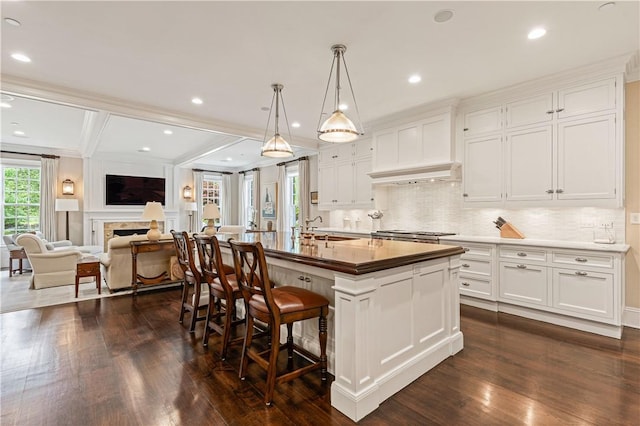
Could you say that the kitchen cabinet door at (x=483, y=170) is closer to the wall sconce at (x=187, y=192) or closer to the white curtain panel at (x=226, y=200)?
the white curtain panel at (x=226, y=200)

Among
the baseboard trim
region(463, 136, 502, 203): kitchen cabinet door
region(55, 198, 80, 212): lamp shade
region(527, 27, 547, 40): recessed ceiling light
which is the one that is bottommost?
the baseboard trim

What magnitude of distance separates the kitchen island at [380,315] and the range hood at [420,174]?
7.13 ft

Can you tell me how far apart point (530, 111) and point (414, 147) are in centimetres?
152

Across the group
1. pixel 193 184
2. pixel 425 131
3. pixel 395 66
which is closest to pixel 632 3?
pixel 395 66

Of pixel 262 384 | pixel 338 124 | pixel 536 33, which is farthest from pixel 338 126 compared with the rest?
pixel 262 384

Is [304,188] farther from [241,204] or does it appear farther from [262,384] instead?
[262,384]

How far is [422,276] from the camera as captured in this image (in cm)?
233

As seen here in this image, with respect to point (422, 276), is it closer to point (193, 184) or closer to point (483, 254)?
point (483, 254)

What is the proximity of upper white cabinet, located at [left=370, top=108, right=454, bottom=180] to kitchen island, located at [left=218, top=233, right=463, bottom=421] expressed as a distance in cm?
235

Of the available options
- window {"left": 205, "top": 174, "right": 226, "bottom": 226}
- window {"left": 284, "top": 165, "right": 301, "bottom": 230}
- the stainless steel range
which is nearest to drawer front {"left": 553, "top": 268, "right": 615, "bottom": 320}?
the stainless steel range

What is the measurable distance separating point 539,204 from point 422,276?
240cm

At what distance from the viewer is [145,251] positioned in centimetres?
481

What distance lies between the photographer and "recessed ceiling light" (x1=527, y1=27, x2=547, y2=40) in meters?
2.67

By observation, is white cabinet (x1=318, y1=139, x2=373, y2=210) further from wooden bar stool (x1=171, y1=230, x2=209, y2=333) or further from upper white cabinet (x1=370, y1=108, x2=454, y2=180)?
wooden bar stool (x1=171, y1=230, x2=209, y2=333)
